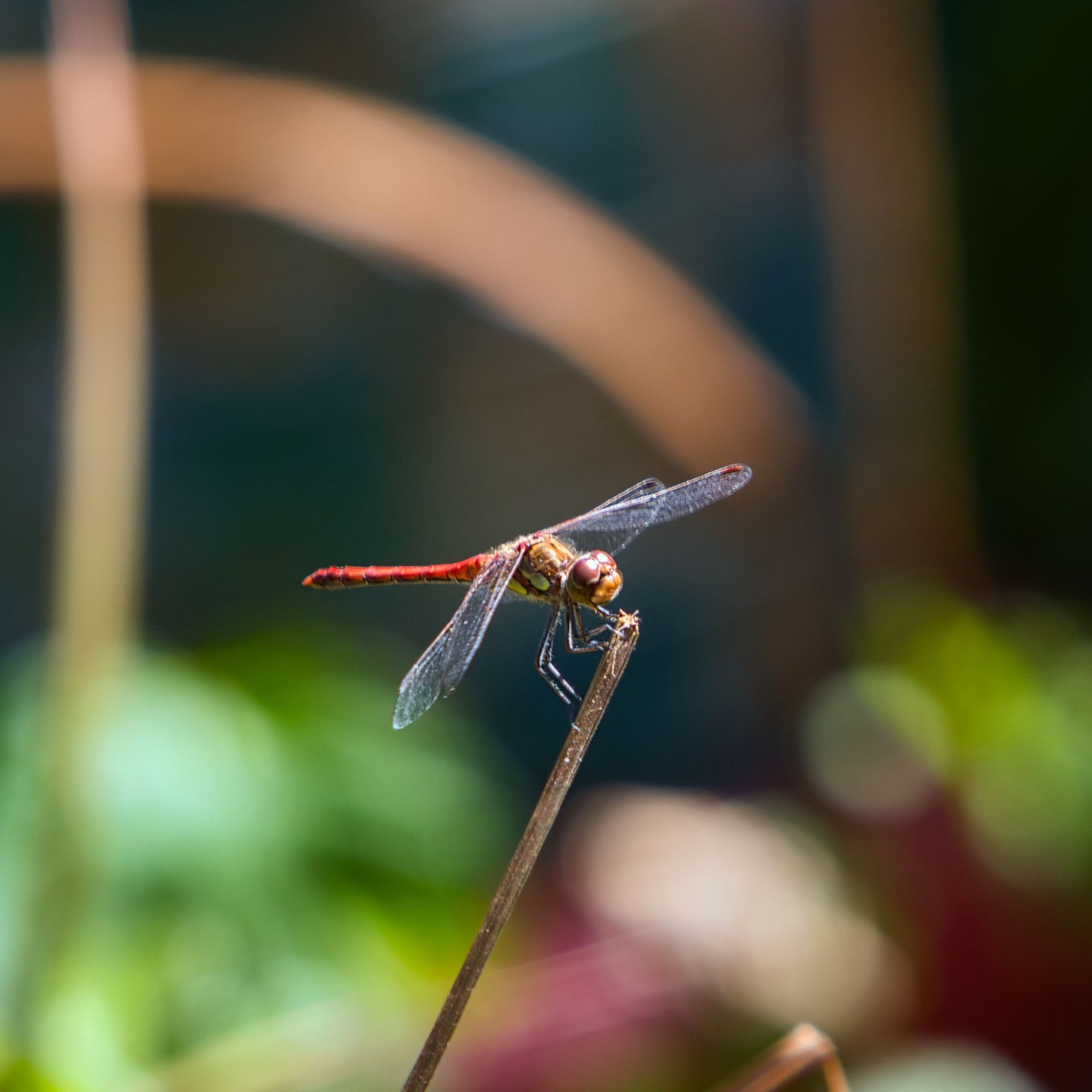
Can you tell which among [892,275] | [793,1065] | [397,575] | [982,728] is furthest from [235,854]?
[892,275]

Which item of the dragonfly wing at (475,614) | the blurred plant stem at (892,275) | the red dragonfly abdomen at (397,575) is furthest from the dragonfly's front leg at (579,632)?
the blurred plant stem at (892,275)

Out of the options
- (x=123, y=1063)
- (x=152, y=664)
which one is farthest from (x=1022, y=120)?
(x=123, y=1063)

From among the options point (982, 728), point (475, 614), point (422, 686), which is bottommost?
point (982, 728)

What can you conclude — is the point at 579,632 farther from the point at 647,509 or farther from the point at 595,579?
the point at 647,509

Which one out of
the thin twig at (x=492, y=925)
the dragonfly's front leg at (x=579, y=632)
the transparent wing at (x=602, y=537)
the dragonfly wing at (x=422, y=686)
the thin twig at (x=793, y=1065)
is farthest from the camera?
the transparent wing at (x=602, y=537)

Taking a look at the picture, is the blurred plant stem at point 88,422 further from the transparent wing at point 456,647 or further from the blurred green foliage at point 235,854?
the transparent wing at point 456,647

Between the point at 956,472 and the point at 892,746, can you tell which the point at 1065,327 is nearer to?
the point at 956,472

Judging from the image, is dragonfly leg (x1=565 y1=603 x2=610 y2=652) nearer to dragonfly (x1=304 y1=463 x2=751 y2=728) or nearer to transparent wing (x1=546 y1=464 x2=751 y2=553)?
dragonfly (x1=304 y1=463 x2=751 y2=728)
